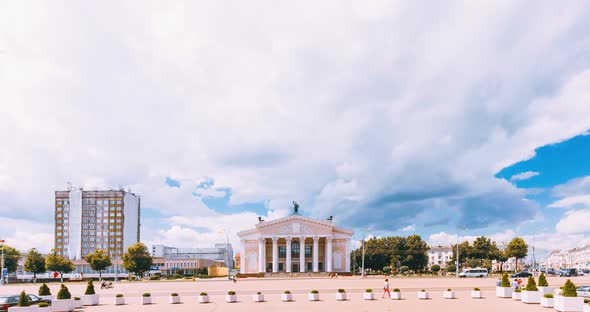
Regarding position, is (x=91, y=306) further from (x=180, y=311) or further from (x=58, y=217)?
(x=58, y=217)

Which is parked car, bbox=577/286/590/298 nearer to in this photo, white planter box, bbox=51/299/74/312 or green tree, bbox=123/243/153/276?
white planter box, bbox=51/299/74/312

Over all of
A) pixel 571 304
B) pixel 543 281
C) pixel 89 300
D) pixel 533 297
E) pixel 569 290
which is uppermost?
pixel 569 290

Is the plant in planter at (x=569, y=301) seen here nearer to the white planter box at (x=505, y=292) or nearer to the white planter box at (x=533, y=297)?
the white planter box at (x=533, y=297)

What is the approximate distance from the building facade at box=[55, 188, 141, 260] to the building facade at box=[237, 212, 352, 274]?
62.4 meters

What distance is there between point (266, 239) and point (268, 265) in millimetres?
6346

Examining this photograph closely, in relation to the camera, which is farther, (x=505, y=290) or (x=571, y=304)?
(x=505, y=290)

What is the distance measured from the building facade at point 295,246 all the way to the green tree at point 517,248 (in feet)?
118

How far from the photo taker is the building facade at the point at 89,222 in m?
165

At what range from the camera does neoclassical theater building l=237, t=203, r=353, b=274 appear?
118750mm

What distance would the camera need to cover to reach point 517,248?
117 m

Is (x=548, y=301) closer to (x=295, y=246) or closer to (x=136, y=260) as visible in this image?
(x=136, y=260)

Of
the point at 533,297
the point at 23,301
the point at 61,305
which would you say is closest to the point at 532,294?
the point at 533,297

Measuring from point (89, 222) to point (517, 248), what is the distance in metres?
124

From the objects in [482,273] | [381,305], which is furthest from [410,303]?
[482,273]
